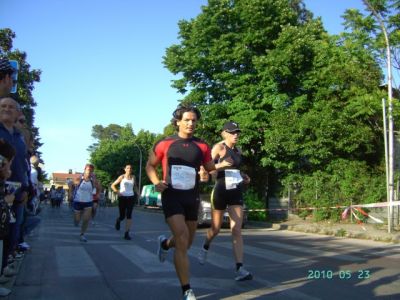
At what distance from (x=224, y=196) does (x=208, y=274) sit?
1.07 meters

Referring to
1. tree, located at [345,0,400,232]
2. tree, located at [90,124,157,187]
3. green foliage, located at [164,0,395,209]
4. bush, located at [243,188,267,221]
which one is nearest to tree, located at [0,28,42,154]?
green foliage, located at [164,0,395,209]

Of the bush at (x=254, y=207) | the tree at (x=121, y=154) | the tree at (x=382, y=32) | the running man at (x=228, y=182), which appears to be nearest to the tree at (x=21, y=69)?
the bush at (x=254, y=207)

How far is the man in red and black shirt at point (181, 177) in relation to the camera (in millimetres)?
5039

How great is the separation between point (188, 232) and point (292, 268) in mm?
2913

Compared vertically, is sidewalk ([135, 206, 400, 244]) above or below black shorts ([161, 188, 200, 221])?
below

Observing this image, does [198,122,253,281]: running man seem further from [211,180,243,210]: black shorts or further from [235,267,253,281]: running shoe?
[235,267,253,281]: running shoe

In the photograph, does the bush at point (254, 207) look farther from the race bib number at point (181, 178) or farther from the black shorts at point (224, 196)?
the race bib number at point (181, 178)

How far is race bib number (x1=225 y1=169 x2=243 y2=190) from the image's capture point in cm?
695

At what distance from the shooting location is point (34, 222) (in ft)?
29.8

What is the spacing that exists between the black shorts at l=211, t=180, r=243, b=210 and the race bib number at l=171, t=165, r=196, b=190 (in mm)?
1695

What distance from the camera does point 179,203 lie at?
204 inches

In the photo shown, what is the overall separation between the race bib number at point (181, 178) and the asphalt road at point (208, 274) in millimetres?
1193

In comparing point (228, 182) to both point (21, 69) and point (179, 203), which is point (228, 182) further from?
point (21, 69)

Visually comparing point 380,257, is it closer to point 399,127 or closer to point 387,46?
point 387,46
